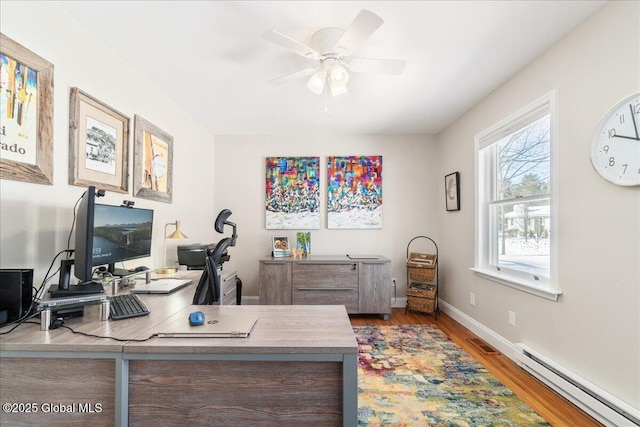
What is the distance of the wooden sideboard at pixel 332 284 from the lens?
→ 3.40 metres

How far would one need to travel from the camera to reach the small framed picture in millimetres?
3686

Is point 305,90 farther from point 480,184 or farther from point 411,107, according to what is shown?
point 480,184

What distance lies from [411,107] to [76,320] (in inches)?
125

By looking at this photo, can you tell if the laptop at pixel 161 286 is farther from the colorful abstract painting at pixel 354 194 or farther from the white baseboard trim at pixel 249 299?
the colorful abstract painting at pixel 354 194

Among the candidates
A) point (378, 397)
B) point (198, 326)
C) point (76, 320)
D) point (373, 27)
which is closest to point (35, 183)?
point (76, 320)

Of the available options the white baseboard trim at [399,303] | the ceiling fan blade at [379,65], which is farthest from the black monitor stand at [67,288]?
the white baseboard trim at [399,303]

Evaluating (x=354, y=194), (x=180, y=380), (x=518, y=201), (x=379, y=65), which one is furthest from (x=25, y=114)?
(x=518, y=201)

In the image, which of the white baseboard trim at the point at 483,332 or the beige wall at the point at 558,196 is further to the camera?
the white baseboard trim at the point at 483,332

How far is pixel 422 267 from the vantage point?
3504mm

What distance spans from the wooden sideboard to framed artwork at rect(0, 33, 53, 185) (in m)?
2.29

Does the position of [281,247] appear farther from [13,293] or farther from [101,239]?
[13,293]

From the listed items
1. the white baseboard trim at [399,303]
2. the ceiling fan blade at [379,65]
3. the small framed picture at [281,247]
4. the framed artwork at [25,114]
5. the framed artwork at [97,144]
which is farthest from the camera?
the white baseboard trim at [399,303]

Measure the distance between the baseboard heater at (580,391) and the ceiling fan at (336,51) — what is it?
2282mm

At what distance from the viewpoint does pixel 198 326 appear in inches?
44.9
